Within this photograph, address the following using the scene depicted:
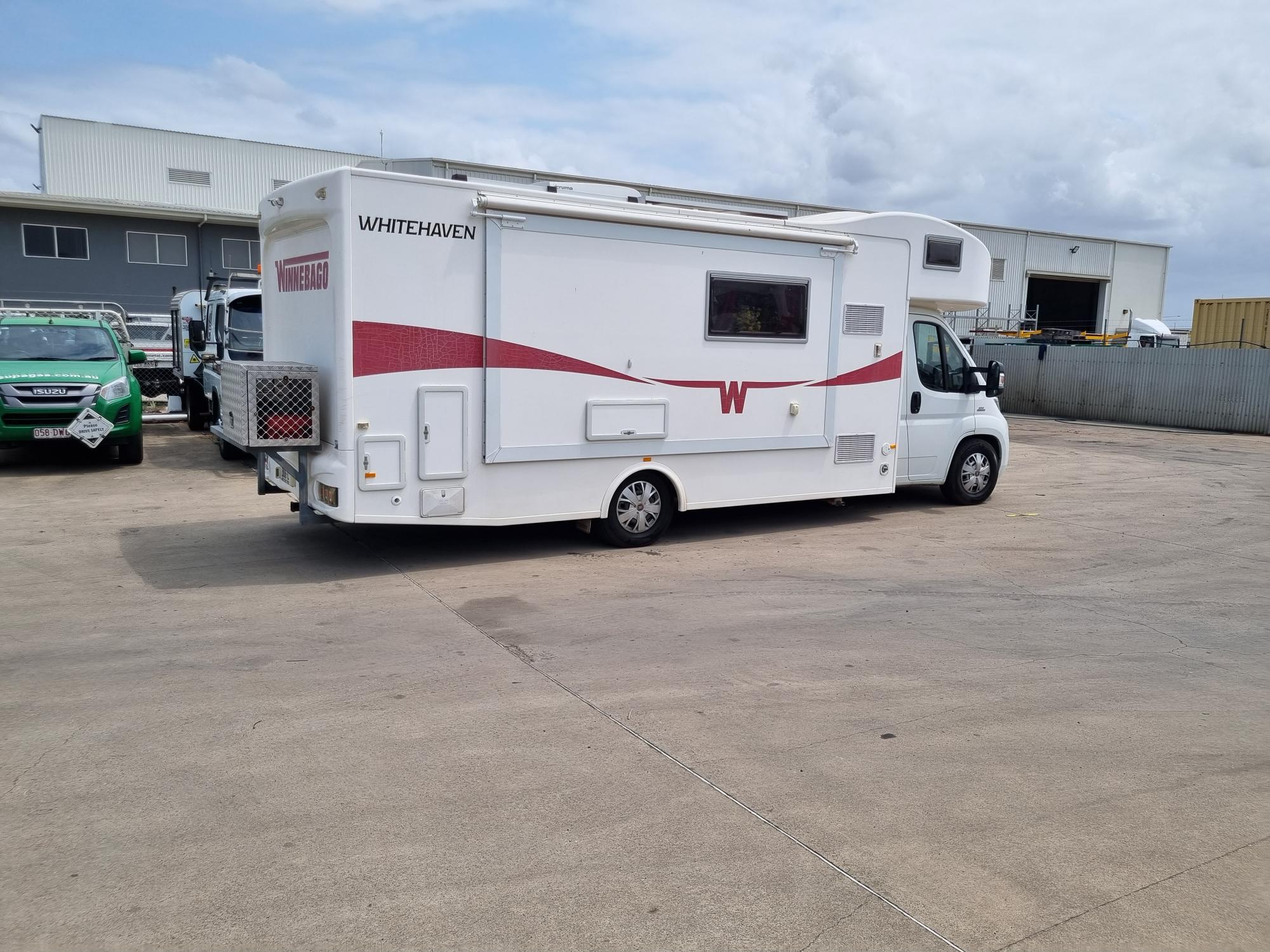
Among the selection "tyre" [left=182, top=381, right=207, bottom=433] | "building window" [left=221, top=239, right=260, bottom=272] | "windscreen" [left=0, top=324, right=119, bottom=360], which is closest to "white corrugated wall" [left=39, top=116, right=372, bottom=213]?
"building window" [left=221, top=239, right=260, bottom=272]

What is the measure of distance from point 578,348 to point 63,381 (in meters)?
7.58

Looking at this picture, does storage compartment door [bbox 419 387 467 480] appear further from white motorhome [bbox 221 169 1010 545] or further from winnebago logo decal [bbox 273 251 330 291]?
winnebago logo decal [bbox 273 251 330 291]

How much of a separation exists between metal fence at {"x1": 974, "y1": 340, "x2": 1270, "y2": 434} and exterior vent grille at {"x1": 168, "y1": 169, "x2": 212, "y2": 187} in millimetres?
29160

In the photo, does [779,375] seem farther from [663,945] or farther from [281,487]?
[663,945]

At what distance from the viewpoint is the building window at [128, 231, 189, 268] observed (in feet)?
99.6

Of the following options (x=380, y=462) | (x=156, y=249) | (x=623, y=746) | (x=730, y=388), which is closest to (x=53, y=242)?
(x=156, y=249)

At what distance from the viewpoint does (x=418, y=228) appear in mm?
7582

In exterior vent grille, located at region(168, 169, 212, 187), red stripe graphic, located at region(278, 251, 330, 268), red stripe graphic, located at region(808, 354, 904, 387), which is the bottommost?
red stripe graphic, located at region(808, 354, 904, 387)

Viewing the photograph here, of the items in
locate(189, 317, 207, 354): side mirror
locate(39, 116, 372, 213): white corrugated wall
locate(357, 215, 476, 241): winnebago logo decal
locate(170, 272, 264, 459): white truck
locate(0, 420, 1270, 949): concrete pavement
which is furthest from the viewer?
locate(39, 116, 372, 213): white corrugated wall

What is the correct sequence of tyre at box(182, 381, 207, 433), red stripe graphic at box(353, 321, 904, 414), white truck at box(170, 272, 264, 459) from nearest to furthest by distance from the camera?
red stripe graphic at box(353, 321, 904, 414), white truck at box(170, 272, 264, 459), tyre at box(182, 381, 207, 433)

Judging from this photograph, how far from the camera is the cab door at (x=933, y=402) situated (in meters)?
11.0

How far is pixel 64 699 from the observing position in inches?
203

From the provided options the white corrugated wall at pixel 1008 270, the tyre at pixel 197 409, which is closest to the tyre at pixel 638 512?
the tyre at pixel 197 409

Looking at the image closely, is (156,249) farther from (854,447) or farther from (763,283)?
(854,447)
